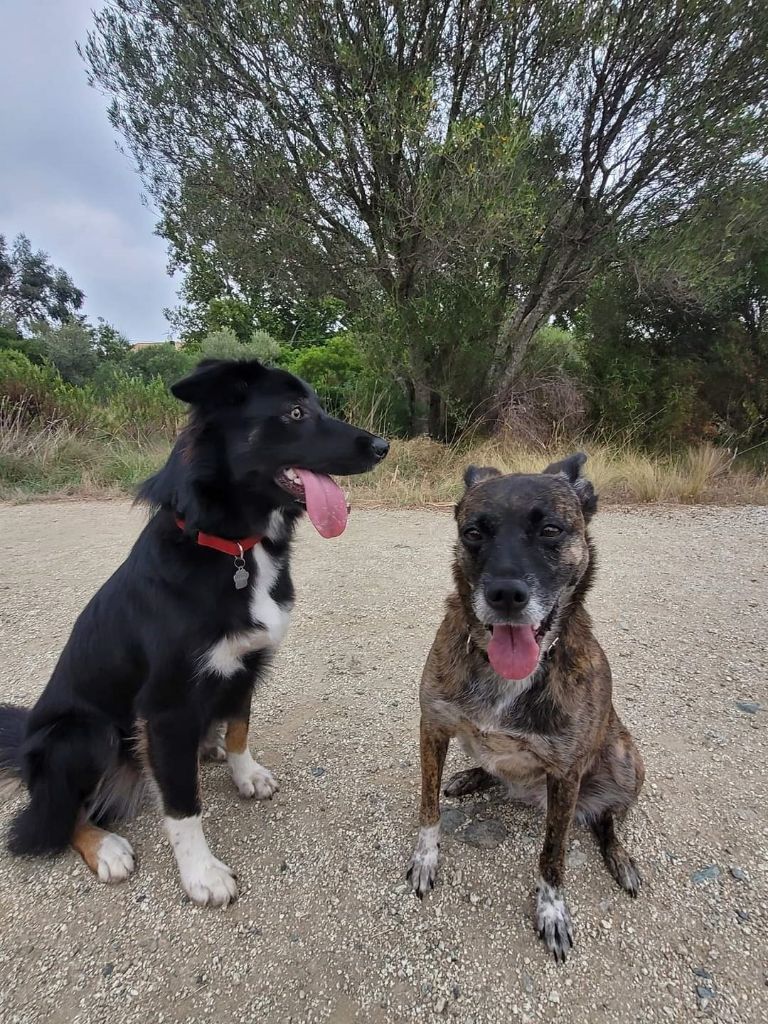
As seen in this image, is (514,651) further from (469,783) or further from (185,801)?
(185,801)

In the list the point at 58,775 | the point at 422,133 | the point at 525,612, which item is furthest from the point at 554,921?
the point at 422,133

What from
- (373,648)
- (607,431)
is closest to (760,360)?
(607,431)

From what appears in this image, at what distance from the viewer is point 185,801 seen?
5.78 ft

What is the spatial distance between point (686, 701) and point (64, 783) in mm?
2926

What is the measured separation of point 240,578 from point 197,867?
100cm

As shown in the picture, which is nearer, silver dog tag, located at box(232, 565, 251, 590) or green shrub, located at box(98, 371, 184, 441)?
silver dog tag, located at box(232, 565, 251, 590)

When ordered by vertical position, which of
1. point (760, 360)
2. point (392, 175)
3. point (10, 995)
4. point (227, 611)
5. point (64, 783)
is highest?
point (392, 175)

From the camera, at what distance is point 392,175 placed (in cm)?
761

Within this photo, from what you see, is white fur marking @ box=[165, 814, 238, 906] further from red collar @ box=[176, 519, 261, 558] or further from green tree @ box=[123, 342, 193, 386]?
→ green tree @ box=[123, 342, 193, 386]

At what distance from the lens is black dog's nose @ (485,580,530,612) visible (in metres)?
1.52

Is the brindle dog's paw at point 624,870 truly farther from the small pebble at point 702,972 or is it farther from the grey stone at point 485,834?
the grey stone at point 485,834

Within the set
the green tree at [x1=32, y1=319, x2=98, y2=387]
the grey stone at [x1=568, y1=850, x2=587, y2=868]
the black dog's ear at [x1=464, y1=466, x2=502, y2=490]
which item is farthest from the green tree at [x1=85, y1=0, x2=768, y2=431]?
the green tree at [x1=32, y1=319, x2=98, y2=387]

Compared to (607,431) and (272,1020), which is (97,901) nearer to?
(272,1020)

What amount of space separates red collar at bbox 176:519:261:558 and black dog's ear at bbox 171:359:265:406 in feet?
1.46
